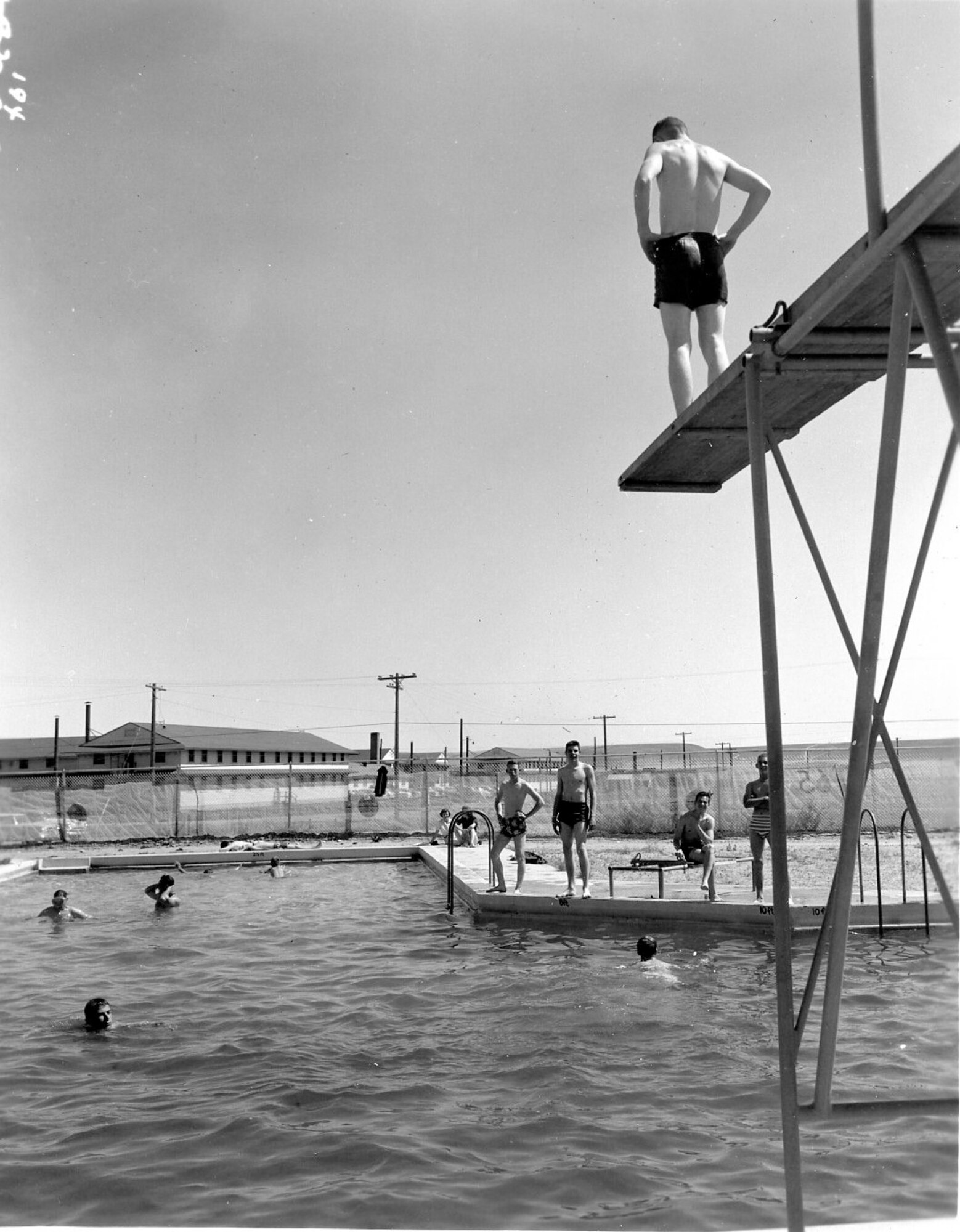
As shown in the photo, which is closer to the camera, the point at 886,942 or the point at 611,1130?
the point at 611,1130

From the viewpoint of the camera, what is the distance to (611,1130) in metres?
5.40

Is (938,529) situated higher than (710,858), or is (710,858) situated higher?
(938,529)

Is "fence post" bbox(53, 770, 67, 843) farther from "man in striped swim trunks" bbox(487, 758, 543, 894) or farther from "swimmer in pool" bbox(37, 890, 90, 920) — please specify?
"man in striped swim trunks" bbox(487, 758, 543, 894)

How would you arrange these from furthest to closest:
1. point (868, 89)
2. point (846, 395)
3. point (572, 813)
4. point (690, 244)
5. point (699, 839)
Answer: point (699, 839) → point (572, 813) → point (690, 244) → point (846, 395) → point (868, 89)

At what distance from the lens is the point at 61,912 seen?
13.1 metres

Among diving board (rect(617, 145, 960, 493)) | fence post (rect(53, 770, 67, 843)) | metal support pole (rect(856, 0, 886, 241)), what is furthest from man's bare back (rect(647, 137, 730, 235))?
fence post (rect(53, 770, 67, 843))

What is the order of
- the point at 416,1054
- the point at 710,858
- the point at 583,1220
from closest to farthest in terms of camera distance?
the point at 583,1220, the point at 416,1054, the point at 710,858

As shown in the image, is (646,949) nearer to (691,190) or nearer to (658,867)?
(658,867)

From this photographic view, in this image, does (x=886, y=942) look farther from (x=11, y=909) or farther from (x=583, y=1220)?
(x=11, y=909)

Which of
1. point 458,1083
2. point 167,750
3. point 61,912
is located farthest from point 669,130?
point 167,750

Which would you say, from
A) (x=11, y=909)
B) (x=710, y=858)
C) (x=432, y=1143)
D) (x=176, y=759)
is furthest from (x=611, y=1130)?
(x=176, y=759)

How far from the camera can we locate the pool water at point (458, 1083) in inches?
177

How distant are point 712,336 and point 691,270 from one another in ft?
0.88

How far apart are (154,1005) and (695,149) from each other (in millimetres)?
7628
